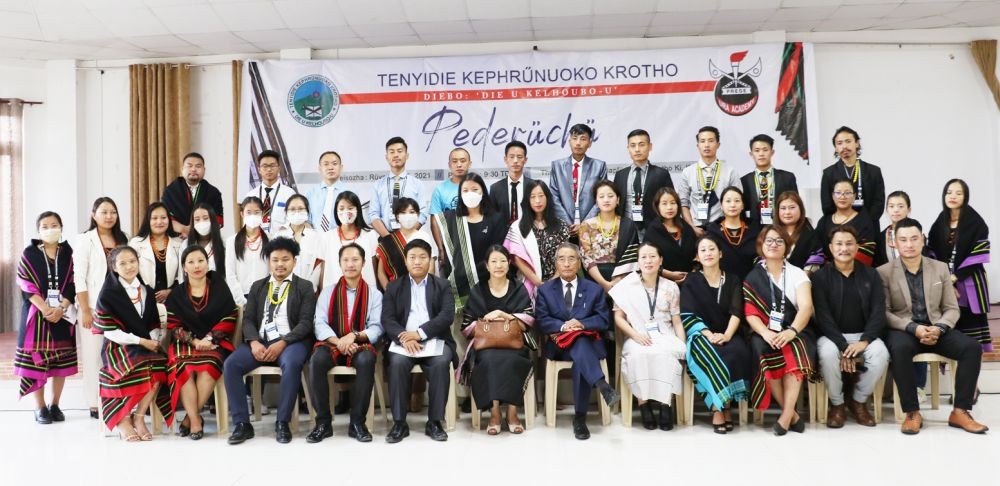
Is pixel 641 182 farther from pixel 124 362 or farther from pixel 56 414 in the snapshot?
pixel 56 414

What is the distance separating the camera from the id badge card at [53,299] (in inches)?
171

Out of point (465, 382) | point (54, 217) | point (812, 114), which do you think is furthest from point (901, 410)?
point (54, 217)

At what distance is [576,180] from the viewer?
15.5 ft

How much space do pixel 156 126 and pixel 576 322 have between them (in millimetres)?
4742

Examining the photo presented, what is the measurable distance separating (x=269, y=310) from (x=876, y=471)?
3088mm

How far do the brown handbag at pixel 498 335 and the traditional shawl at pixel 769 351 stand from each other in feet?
4.17

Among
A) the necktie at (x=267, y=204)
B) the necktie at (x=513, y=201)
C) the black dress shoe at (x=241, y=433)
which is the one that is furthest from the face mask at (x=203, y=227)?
the necktie at (x=513, y=201)

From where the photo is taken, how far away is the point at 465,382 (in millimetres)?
3986

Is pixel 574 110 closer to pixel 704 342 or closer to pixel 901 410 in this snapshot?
pixel 704 342

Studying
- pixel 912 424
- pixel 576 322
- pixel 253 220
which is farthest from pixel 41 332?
pixel 912 424

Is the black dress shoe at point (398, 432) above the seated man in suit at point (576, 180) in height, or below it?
below

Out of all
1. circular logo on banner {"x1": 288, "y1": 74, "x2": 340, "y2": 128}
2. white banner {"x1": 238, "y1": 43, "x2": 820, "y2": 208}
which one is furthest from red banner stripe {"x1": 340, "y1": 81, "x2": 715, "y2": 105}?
circular logo on banner {"x1": 288, "y1": 74, "x2": 340, "y2": 128}

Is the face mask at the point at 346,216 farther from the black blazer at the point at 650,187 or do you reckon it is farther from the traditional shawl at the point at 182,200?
the black blazer at the point at 650,187

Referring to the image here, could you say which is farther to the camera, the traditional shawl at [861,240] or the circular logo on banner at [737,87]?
the circular logo on banner at [737,87]
